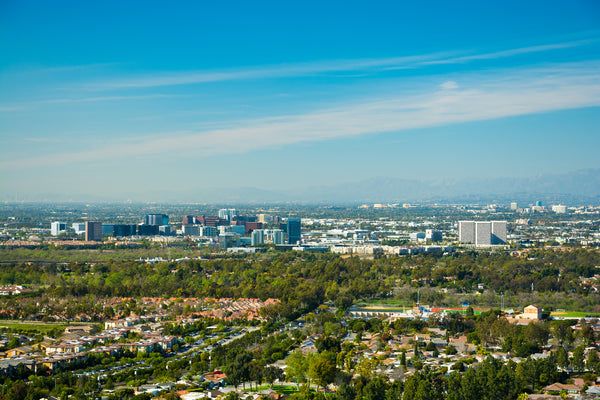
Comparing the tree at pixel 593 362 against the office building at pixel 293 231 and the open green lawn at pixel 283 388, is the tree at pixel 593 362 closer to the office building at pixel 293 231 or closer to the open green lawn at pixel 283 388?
the open green lawn at pixel 283 388

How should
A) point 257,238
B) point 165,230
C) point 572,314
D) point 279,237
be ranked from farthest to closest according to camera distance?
point 165,230, point 279,237, point 257,238, point 572,314

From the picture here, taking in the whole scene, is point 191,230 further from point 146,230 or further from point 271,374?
point 271,374

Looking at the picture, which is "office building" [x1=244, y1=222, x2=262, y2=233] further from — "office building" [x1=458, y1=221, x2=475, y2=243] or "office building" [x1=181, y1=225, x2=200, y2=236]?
"office building" [x1=458, y1=221, x2=475, y2=243]

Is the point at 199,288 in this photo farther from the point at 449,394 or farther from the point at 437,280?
the point at 449,394

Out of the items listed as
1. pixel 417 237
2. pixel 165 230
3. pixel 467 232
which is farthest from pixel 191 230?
pixel 467 232

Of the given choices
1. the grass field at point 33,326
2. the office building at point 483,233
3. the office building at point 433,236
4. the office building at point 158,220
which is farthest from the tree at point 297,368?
the office building at point 158,220
